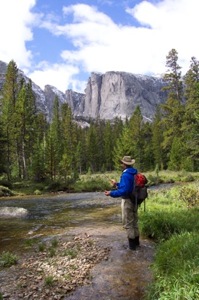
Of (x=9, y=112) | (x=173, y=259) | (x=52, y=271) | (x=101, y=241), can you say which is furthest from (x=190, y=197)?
(x=9, y=112)

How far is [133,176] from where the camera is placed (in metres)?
9.20

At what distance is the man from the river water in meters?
0.38

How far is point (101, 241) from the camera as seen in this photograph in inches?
399

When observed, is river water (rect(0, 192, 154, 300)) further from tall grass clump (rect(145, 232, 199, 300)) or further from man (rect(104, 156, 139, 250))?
tall grass clump (rect(145, 232, 199, 300))

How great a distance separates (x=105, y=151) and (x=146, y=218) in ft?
223

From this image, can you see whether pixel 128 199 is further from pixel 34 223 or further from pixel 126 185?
pixel 34 223

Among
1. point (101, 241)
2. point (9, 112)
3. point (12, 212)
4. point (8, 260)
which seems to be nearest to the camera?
point (8, 260)

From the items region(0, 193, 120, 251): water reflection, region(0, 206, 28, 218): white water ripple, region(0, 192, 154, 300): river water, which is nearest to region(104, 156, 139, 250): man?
region(0, 192, 154, 300): river water

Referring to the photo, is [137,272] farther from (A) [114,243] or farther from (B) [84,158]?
(B) [84,158]

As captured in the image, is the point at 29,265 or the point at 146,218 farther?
the point at 146,218

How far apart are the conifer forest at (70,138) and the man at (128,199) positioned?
58.5 ft

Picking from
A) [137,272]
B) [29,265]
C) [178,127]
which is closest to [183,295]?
[137,272]

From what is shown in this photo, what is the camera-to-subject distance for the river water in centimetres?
674

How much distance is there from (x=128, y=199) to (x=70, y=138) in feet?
202
